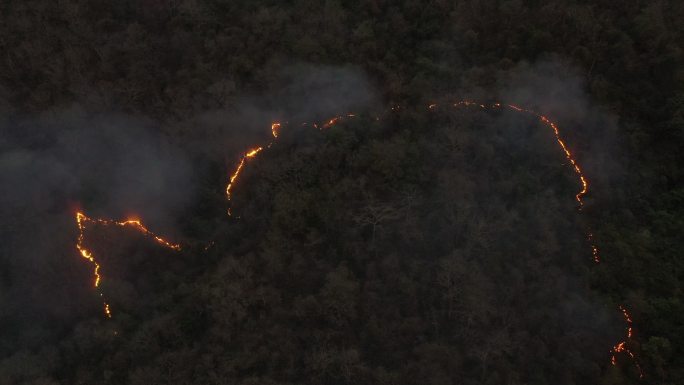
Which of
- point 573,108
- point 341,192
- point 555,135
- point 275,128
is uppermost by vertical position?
point 573,108

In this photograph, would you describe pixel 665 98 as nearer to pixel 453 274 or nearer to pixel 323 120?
pixel 453 274

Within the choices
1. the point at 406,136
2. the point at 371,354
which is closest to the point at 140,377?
the point at 371,354

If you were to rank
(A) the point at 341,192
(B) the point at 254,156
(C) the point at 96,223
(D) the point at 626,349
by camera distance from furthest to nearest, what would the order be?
(B) the point at 254,156 < (C) the point at 96,223 < (A) the point at 341,192 < (D) the point at 626,349

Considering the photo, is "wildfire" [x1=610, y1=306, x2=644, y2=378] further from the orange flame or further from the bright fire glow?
the bright fire glow

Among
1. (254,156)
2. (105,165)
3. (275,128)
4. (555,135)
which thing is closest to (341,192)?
(254,156)

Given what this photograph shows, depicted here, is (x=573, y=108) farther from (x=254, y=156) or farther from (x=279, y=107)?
(x=254, y=156)

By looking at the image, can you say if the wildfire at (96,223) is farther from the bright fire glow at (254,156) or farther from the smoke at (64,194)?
the smoke at (64,194)

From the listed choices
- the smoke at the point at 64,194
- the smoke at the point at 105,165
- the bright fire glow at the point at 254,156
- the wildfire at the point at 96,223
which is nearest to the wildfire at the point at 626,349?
the bright fire glow at the point at 254,156

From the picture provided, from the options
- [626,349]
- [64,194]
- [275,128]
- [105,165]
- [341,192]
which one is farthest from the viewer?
[105,165]
